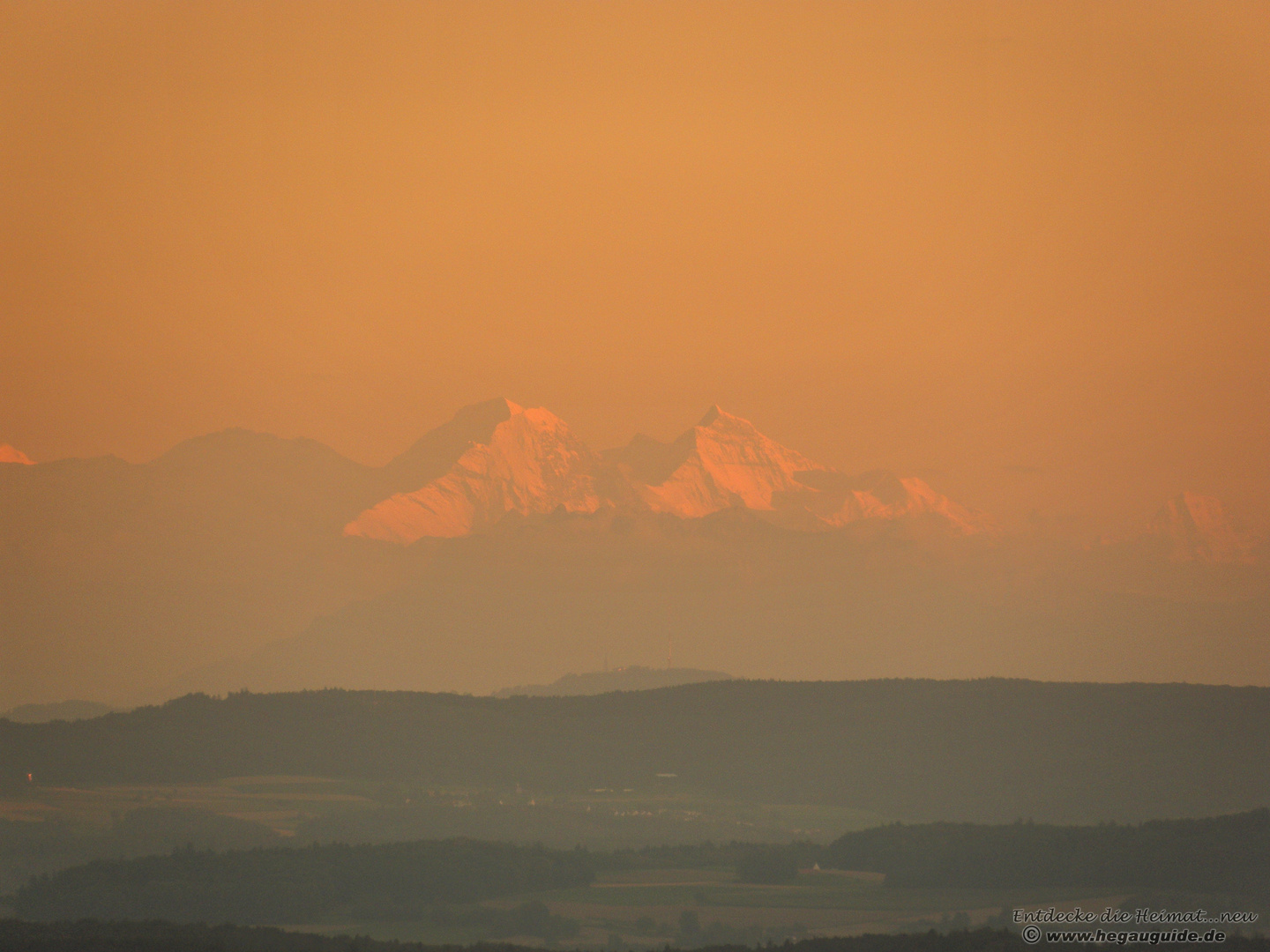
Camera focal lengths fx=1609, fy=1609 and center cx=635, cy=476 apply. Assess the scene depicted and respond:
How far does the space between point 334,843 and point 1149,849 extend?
94489mm

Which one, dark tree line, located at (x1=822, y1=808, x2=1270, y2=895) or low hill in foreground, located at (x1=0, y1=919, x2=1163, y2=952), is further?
dark tree line, located at (x1=822, y1=808, x2=1270, y2=895)

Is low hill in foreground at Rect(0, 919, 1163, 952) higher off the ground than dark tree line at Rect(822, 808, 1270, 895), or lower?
lower

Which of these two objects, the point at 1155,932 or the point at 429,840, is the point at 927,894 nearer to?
the point at 1155,932

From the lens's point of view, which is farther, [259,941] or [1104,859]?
[1104,859]

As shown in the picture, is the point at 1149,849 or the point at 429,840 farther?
the point at 429,840

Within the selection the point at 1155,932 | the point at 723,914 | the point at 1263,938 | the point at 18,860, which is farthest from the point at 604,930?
the point at 18,860

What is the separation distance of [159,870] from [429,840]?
109ft

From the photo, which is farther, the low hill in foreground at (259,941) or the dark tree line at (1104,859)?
the dark tree line at (1104,859)

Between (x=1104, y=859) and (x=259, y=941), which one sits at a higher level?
(x=1104, y=859)

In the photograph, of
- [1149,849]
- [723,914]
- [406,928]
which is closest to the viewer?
[406,928]

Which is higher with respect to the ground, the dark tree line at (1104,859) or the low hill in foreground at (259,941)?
the dark tree line at (1104,859)

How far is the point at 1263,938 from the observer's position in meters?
110

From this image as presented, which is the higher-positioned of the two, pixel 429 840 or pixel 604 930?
pixel 429 840

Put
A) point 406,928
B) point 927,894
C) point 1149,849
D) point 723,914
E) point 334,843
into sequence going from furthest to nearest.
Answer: point 334,843
point 1149,849
point 927,894
point 723,914
point 406,928
